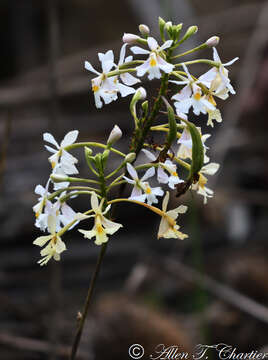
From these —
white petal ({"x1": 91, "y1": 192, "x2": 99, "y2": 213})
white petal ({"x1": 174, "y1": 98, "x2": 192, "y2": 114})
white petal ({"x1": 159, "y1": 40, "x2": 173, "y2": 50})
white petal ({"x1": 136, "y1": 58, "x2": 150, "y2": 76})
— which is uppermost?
white petal ({"x1": 159, "y1": 40, "x2": 173, "y2": 50})

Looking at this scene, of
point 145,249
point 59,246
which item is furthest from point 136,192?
point 145,249

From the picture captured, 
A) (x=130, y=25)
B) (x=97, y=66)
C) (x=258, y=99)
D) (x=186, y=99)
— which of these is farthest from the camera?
(x=130, y=25)

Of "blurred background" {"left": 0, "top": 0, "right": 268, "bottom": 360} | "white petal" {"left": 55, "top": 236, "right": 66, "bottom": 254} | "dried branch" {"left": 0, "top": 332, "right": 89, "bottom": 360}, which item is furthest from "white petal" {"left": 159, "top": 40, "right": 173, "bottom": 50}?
"dried branch" {"left": 0, "top": 332, "right": 89, "bottom": 360}

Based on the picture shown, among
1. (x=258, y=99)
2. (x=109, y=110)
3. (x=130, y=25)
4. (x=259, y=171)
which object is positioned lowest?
(x=259, y=171)

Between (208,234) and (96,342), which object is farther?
(208,234)

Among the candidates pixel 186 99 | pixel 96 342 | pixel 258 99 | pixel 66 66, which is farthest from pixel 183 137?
pixel 66 66

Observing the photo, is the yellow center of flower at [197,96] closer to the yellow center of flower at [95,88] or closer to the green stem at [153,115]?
the green stem at [153,115]

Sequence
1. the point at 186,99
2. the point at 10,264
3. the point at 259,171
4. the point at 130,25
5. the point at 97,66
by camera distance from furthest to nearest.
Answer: the point at 130,25 < the point at 97,66 < the point at 259,171 < the point at 10,264 < the point at 186,99

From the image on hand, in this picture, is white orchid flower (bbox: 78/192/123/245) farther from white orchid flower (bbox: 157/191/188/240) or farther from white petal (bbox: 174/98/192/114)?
white petal (bbox: 174/98/192/114)

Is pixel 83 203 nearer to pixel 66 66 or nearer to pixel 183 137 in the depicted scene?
pixel 66 66
